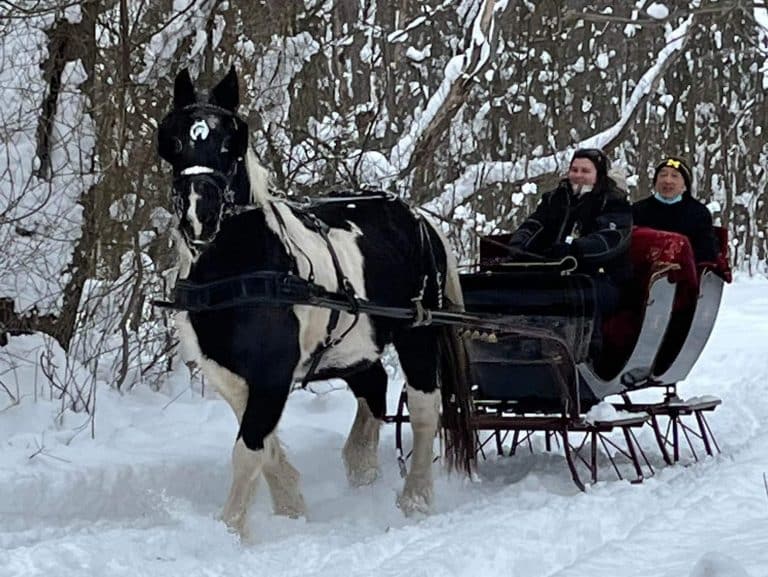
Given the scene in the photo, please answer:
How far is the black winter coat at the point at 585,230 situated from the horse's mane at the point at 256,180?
7.04 ft

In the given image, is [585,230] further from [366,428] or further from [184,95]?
[184,95]

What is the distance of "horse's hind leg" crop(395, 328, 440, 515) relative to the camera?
579 cm

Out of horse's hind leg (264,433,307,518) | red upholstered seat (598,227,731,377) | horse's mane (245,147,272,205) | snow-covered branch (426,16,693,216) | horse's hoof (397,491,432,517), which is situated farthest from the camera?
snow-covered branch (426,16,693,216)

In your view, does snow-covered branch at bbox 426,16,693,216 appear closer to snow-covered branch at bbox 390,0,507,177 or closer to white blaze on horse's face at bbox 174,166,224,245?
snow-covered branch at bbox 390,0,507,177

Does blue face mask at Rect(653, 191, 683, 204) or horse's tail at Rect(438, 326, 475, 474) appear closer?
horse's tail at Rect(438, 326, 475, 474)

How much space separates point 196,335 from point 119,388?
2.88 meters

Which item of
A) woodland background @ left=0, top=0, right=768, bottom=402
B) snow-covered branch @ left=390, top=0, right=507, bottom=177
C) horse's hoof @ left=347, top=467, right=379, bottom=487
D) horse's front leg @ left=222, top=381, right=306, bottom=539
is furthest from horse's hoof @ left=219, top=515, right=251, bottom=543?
snow-covered branch @ left=390, top=0, right=507, bottom=177

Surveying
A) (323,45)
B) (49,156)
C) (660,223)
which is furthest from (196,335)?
(323,45)

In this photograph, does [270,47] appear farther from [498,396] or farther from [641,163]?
[641,163]

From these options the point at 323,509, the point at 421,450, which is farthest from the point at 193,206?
the point at 421,450

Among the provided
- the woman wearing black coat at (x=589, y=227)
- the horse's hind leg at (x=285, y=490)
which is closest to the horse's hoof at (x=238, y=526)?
the horse's hind leg at (x=285, y=490)

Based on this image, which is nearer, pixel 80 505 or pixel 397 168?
pixel 80 505

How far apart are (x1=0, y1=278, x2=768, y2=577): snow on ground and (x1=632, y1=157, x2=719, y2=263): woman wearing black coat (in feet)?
4.23

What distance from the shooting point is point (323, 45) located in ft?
33.8
